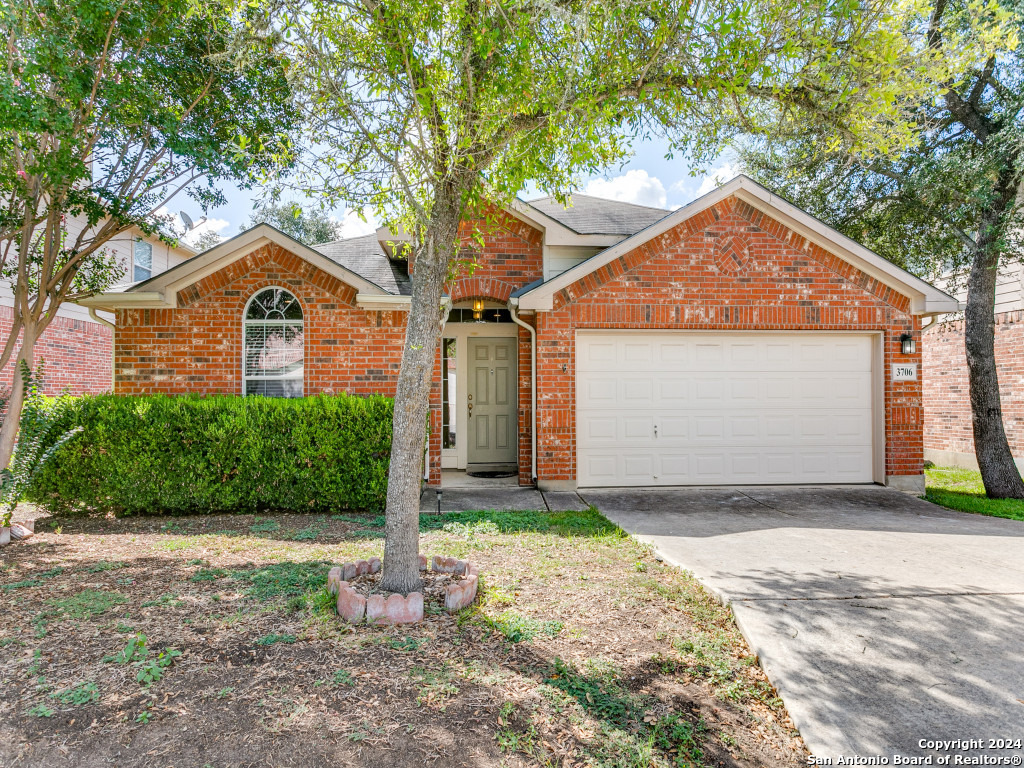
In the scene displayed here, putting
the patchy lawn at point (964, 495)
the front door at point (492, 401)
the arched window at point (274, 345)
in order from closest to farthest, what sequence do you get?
1. the patchy lawn at point (964, 495)
2. the arched window at point (274, 345)
3. the front door at point (492, 401)

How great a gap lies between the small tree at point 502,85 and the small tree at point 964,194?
10.4 ft

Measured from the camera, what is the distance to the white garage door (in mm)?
8797

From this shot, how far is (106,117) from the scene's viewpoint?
5.83 metres

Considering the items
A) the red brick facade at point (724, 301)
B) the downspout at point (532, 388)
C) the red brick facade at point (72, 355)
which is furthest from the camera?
the red brick facade at point (72, 355)

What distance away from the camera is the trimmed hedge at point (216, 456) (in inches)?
264

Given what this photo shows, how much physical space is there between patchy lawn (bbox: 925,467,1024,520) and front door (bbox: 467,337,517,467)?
671 cm

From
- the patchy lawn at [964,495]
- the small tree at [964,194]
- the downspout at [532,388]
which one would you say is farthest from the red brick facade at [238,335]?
the patchy lawn at [964,495]

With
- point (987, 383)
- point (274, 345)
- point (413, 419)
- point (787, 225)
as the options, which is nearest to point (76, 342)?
point (274, 345)

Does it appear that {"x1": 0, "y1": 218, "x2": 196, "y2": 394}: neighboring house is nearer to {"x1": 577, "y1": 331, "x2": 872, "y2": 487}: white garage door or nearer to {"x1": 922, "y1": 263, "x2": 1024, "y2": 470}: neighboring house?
{"x1": 577, "y1": 331, "x2": 872, "y2": 487}: white garage door

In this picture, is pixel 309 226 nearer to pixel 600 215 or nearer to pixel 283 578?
pixel 600 215

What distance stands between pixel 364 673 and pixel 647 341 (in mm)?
6874

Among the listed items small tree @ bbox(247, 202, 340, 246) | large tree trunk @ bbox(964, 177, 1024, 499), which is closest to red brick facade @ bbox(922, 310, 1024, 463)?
large tree trunk @ bbox(964, 177, 1024, 499)

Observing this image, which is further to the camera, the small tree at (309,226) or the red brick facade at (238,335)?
the small tree at (309,226)

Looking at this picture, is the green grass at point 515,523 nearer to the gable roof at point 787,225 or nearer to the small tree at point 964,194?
the gable roof at point 787,225
